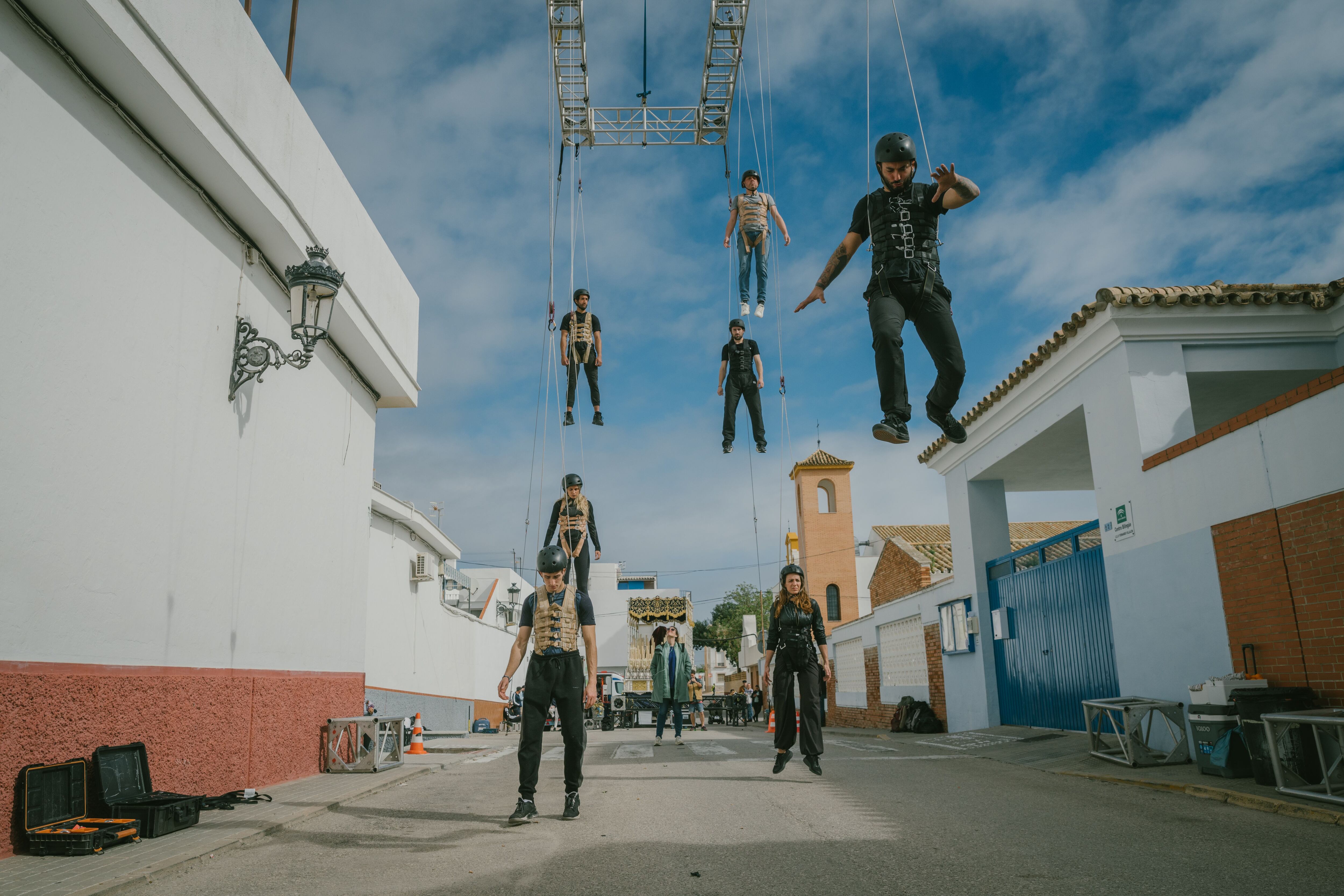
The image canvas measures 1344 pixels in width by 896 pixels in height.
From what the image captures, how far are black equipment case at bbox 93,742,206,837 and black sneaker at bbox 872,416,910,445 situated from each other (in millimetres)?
5186

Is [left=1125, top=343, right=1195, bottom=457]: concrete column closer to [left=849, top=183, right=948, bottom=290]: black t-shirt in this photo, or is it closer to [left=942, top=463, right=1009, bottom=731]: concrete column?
[left=942, top=463, right=1009, bottom=731]: concrete column

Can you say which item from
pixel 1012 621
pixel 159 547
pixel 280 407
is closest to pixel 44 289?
pixel 159 547

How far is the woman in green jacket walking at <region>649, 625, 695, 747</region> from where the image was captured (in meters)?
13.2

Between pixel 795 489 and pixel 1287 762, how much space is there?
86.8 ft

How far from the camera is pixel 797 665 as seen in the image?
8.54m

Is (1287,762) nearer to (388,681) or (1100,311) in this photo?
(1100,311)

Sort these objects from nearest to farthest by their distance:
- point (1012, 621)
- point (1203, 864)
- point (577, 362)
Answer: point (1203, 864) → point (577, 362) → point (1012, 621)

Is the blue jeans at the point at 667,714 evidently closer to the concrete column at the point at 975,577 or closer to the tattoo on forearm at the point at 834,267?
the concrete column at the point at 975,577

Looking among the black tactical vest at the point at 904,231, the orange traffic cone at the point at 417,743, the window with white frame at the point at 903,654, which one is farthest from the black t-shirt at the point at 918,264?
the window with white frame at the point at 903,654

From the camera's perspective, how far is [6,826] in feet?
16.2

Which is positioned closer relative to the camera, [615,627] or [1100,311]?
[1100,311]

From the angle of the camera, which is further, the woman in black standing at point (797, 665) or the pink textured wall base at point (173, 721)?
the woman in black standing at point (797, 665)

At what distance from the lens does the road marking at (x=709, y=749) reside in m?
11.7

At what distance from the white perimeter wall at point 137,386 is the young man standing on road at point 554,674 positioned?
2844 mm
